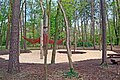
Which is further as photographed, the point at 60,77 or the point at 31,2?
the point at 31,2

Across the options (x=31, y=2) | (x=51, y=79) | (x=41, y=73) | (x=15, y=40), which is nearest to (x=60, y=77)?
(x=51, y=79)

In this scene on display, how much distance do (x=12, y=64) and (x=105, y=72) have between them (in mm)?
2900

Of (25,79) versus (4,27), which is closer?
(25,79)

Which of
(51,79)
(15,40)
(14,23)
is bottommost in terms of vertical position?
(51,79)

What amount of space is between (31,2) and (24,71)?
19.1 metres

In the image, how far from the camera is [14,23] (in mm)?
6449

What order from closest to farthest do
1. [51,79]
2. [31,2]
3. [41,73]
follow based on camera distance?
[51,79] < [41,73] < [31,2]

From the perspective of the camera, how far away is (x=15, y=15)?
6.52m

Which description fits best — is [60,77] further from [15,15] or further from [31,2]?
[31,2]

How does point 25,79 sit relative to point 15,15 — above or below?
below

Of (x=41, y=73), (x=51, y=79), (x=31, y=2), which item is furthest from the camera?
(x=31, y=2)

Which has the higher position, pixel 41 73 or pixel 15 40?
pixel 15 40

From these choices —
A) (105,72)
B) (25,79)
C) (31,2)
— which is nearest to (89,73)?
(105,72)

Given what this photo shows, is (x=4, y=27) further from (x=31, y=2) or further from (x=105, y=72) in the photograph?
(x=105, y=72)
